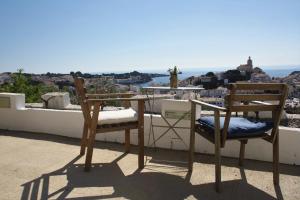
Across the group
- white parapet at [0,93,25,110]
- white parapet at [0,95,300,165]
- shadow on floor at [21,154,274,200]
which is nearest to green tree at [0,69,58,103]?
white parapet at [0,93,25,110]

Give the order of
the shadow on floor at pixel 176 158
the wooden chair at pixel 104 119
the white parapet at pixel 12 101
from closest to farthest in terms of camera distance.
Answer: the wooden chair at pixel 104 119 < the shadow on floor at pixel 176 158 < the white parapet at pixel 12 101

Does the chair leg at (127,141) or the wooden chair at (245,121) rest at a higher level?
the wooden chair at (245,121)

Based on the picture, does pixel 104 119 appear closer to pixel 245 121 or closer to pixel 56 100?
pixel 245 121

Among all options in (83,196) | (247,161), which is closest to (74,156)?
(83,196)

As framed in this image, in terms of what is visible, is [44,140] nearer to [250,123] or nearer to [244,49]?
[250,123]

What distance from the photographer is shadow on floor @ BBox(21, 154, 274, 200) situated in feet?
8.80

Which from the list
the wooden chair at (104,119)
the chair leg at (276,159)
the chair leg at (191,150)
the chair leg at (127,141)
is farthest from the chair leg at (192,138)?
the chair leg at (127,141)

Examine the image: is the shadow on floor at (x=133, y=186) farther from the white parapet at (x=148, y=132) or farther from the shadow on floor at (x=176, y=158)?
the white parapet at (x=148, y=132)

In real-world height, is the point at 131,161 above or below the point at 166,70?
below

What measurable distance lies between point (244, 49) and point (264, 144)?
10.9 meters

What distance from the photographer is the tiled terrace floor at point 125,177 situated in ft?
8.95

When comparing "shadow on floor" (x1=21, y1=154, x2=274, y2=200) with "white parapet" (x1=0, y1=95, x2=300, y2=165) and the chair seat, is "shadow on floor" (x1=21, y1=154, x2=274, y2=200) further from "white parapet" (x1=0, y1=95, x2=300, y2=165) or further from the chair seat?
"white parapet" (x1=0, y1=95, x2=300, y2=165)

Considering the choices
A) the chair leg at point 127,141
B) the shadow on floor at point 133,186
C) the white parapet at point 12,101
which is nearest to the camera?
the shadow on floor at point 133,186

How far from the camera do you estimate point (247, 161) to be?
3605mm
